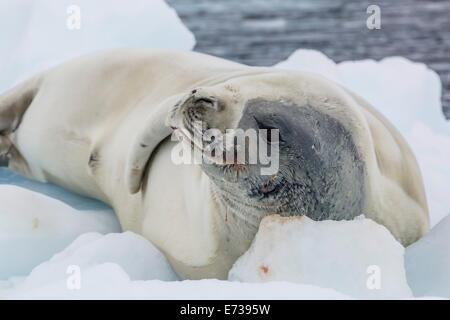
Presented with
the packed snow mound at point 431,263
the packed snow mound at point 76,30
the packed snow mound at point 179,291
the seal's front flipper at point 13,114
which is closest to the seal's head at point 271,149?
the packed snow mound at point 179,291

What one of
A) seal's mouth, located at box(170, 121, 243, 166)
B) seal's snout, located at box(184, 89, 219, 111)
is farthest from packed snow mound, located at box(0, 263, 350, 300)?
seal's snout, located at box(184, 89, 219, 111)

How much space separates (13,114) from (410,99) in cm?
192

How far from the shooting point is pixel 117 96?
10.2 ft

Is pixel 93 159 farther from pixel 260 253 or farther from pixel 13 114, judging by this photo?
pixel 260 253

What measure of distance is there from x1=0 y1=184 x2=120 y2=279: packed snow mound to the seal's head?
78 cm

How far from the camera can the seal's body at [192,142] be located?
6.45 feet

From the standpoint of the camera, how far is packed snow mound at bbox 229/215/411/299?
2047 mm

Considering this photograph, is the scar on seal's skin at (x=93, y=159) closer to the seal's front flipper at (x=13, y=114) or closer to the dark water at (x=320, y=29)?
the seal's front flipper at (x=13, y=114)

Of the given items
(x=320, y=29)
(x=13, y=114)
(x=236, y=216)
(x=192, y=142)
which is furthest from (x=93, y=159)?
(x=320, y=29)

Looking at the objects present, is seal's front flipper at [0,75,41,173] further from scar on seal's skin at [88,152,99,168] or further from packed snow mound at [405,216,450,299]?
packed snow mound at [405,216,450,299]

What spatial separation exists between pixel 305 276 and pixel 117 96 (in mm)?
1291

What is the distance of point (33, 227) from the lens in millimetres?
2709

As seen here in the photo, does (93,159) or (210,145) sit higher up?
(210,145)

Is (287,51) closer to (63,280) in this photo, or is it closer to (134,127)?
(134,127)
